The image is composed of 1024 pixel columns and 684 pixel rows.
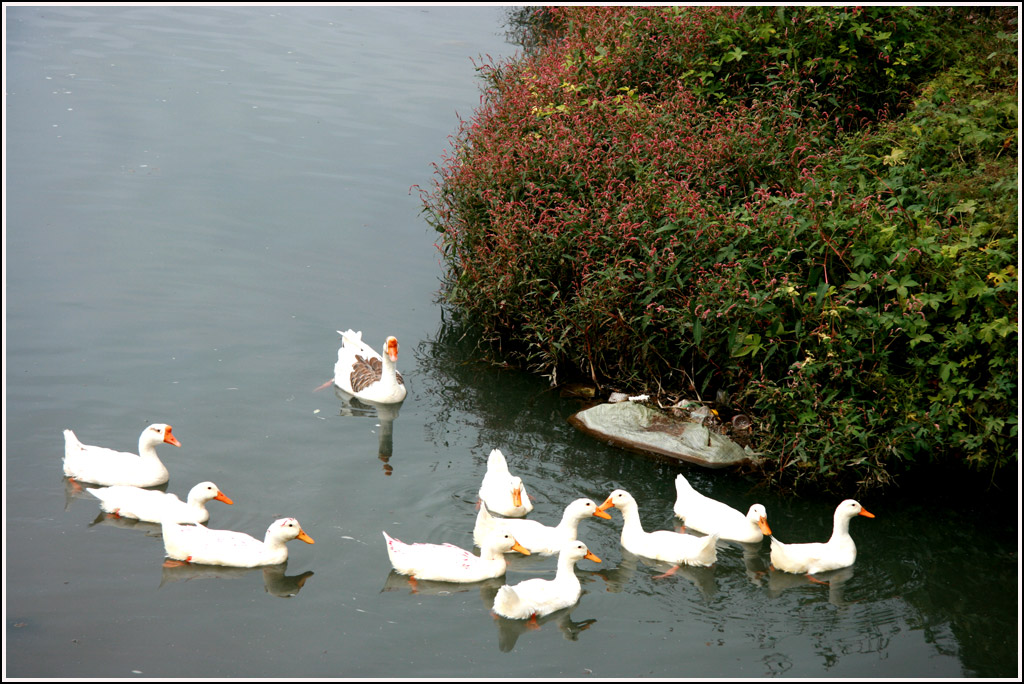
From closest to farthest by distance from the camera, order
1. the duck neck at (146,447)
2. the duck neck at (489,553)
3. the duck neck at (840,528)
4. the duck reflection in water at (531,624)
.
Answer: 1. the duck reflection in water at (531,624)
2. the duck neck at (489,553)
3. the duck neck at (840,528)
4. the duck neck at (146,447)

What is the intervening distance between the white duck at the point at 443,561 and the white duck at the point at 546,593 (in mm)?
257

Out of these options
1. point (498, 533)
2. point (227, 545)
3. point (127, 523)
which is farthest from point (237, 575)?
point (498, 533)

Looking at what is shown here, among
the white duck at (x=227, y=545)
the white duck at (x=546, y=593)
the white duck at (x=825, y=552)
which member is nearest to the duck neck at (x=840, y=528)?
the white duck at (x=825, y=552)

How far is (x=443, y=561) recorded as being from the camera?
696 centimetres

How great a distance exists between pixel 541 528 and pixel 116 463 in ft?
11.2

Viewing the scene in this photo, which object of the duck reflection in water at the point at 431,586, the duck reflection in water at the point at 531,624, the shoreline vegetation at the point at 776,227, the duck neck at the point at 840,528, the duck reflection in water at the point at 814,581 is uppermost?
the shoreline vegetation at the point at 776,227

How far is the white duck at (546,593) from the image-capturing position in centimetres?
668

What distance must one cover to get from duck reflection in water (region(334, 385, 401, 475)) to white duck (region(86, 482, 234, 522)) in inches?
75.5

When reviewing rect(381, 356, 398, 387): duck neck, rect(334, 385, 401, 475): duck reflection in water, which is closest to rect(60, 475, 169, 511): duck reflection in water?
rect(334, 385, 401, 475): duck reflection in water

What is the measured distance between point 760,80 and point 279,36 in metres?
12.5

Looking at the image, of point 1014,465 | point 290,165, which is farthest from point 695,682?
point 290,165

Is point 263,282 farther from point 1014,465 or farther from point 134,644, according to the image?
point 1014,465

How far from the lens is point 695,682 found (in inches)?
247

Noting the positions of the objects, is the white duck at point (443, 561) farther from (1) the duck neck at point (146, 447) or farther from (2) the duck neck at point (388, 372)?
(2) the duck neck at point (388, 372)
